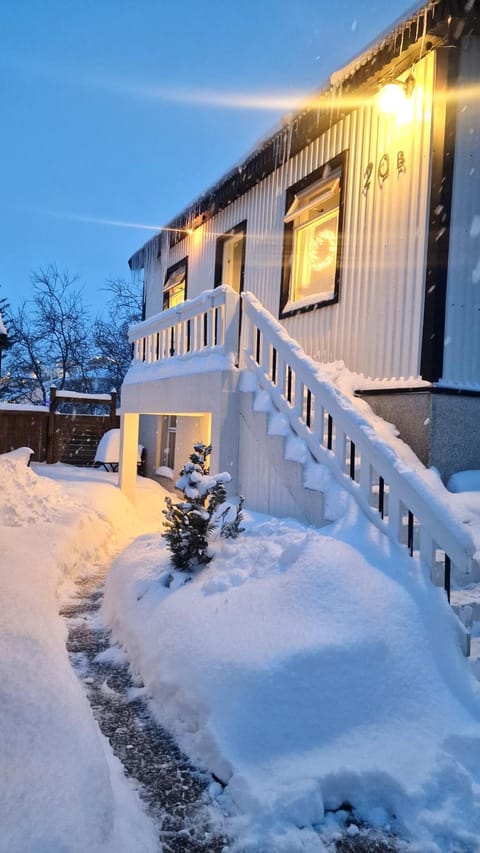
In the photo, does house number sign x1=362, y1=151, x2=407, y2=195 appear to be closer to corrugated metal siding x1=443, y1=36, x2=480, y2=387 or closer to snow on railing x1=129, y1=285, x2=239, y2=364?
corrugated metal siding x1=443, y1=36, x2=480, y2=387

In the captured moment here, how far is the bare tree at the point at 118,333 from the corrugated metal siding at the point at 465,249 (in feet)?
68.8

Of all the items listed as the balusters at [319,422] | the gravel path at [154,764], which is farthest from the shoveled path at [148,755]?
the balusters at [319,422]

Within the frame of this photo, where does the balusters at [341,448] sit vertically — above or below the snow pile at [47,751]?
above

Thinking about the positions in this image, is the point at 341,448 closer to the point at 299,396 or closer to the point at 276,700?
the point at 299,396

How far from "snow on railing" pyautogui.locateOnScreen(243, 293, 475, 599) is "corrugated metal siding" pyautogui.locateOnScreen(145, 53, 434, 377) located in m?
1.12

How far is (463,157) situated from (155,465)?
361 inches

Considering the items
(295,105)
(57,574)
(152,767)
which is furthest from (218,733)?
(295,105)

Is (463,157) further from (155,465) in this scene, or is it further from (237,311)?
(155,465)

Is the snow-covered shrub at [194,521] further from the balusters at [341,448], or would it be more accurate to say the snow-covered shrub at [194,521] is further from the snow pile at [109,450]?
the snow pile at [109,450]

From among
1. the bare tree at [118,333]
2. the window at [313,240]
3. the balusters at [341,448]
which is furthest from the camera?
the bare tree at [118,333]

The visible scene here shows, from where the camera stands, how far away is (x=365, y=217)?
6059 millimetres

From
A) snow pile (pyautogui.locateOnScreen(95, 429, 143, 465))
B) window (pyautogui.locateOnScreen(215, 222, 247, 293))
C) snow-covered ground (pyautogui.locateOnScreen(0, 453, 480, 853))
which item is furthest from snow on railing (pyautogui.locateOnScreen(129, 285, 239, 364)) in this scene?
snow pile (pyautogui.locateOnScreen(95, 429, 143, 465))

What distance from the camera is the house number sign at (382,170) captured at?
5.54m

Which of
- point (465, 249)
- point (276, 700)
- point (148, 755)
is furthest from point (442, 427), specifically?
point (148, 755)
